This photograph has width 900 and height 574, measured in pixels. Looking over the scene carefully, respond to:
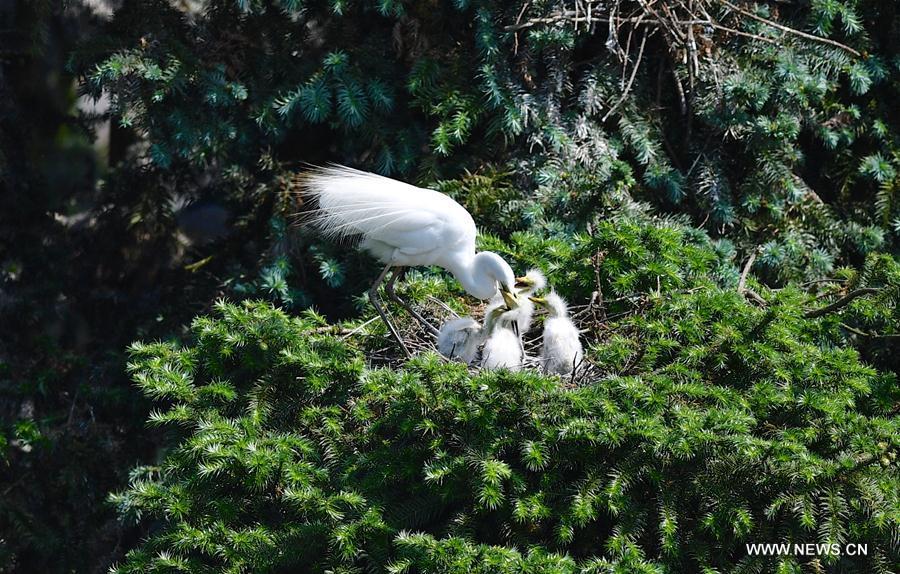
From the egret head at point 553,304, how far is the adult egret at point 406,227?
12 cm

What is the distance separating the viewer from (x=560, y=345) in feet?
10.2

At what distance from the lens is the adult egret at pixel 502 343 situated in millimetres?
3048

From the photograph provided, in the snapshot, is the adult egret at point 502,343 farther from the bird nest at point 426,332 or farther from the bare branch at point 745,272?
the bare branch at point 745,272

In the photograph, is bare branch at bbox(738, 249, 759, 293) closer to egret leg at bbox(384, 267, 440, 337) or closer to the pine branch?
the pine branch

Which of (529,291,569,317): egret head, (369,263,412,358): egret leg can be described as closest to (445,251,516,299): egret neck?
(529,291,569,317): egret head

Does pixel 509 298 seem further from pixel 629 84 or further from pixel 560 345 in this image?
pixel 629 84

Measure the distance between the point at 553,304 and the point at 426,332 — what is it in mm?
515

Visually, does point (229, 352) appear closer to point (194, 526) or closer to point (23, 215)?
point (194, 526)

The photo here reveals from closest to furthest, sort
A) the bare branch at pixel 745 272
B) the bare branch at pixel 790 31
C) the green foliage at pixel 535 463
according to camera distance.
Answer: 1. the green foliage at pixel 535 463
2. the bare branch at pixel 745 272
3. the bare branch at pixel 790 31

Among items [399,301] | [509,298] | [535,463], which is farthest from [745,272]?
[535,463]

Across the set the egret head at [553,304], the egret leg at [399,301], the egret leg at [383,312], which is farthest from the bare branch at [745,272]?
the egret leg at [383,312]

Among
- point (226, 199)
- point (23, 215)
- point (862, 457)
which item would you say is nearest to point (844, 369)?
point (862, 457)

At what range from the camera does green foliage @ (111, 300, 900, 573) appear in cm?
231

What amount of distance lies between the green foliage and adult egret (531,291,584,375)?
6.8 inches
